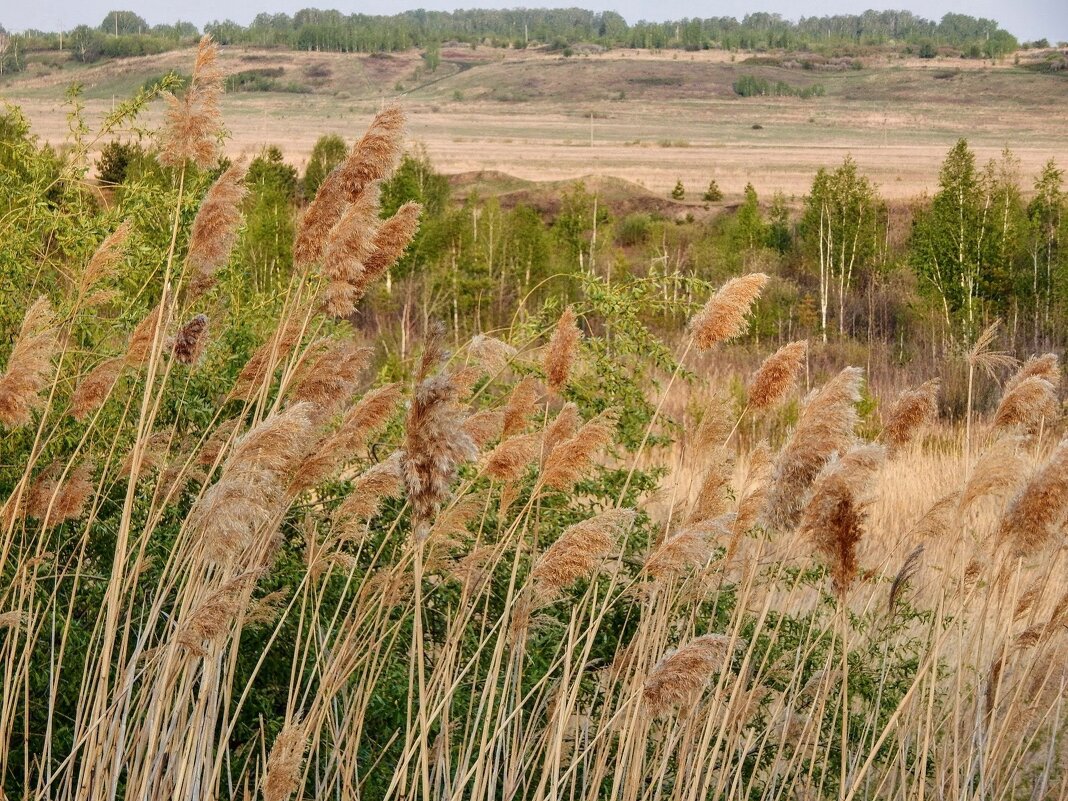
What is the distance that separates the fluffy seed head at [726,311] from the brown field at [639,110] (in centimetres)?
7981

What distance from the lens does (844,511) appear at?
2.63 m

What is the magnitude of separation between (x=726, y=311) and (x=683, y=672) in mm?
1232

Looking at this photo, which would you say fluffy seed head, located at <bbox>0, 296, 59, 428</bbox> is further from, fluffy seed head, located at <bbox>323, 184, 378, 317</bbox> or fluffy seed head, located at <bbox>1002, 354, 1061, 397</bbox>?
fluffy seed head, located at <bbox>1002, 354, 1061, 397</bbox>

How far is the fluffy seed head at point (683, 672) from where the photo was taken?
2.42 metres

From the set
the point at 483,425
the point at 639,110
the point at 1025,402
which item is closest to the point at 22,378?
the point at 483,425

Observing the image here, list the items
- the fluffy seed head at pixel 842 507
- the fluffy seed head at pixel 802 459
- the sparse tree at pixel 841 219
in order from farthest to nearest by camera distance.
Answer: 1. the sparse tree at pixel 841 219
2. the fluffy seed head at pixel 802 459
3. the fluffy seed head at pixel 842 507

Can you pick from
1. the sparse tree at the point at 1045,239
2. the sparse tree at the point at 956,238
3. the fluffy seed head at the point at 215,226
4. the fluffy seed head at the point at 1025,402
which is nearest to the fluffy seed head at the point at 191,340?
the fluffy seed head at the point at 215,226

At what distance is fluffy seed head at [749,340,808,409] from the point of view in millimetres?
3346

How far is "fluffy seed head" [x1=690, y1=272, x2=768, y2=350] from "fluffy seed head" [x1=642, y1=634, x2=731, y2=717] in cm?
110

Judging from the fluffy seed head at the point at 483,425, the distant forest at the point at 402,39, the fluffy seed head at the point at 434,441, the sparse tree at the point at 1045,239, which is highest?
the distant forest at the point at 402,39

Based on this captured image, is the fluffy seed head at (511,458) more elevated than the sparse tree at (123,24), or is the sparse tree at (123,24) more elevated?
the sparse tree at (123,24)

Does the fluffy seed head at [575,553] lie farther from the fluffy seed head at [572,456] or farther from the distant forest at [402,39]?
the distant forest at [402,39]

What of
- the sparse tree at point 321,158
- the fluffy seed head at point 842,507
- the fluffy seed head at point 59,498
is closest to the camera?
the fluffy seed head at point 842,507

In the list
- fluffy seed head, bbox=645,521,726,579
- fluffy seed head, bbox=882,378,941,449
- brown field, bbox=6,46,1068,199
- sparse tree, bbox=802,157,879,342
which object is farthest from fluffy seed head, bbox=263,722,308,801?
brown field, bbox=6,46,1068,199
